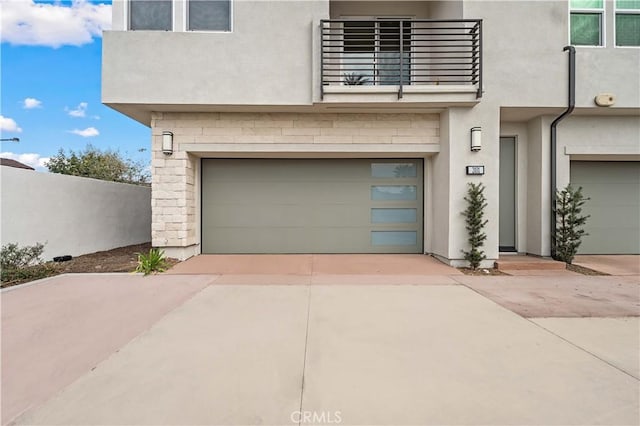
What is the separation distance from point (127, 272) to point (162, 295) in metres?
1.95

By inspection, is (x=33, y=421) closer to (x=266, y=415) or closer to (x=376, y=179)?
(x=266, y=415)

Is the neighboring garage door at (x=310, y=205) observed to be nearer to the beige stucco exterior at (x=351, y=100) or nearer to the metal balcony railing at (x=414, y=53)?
the beige stucco exterior at (x=351, y=100)

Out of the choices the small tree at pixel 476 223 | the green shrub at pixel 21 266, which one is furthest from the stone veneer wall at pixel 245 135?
the green shrub at pixel 21 266

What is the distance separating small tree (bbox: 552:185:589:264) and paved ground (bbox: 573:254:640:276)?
1.87 ft

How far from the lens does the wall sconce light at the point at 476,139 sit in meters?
6.41

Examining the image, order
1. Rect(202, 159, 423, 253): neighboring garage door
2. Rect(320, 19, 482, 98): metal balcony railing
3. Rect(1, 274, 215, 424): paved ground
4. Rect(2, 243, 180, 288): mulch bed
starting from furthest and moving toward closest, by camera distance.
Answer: Rect(202, 159, 423, 253): neighboring garage door, Rect(320, 19, 482, 98): metal balcony railing, Rect(2, 243, 180, 288): mulch bed, Rect(1, 274, 215, 424): paved ground

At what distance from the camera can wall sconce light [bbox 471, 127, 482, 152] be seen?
21.0 ft

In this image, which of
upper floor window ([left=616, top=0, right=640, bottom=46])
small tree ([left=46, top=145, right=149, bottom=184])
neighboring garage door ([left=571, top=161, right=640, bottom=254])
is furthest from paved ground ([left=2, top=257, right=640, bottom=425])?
small tree ([left=46, top=145, right=149, bottom=184])

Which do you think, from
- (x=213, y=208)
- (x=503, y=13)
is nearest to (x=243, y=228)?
(x=213, y=208)

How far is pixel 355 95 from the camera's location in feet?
20.7

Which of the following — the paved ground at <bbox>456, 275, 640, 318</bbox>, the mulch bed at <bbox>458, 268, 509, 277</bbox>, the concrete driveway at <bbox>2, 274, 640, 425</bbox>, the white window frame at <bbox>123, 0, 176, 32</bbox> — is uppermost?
the white window frame at <bbox>123, 0, 176, 32</bbox>

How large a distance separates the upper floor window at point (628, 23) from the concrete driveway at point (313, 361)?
6.67 metres

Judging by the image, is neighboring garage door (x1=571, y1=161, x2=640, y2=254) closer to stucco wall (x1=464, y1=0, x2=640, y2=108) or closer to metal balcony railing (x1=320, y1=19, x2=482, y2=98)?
stucco wall (x1=464, y1=0, x2=640, y2=108)

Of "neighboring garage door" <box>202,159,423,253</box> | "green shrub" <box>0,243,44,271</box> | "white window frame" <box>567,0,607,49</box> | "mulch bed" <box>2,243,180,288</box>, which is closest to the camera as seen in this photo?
"green shrub" <box>0,243,44,271</box>
